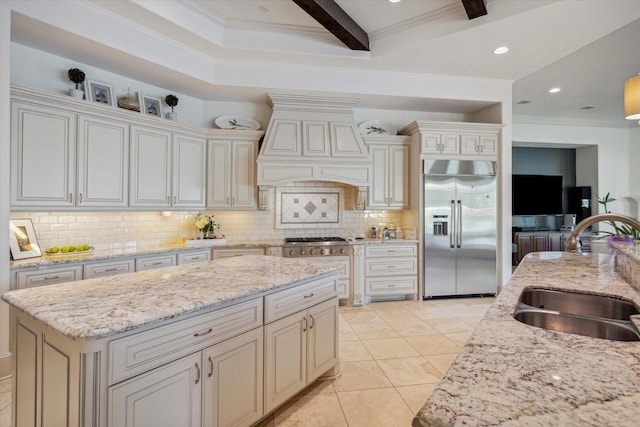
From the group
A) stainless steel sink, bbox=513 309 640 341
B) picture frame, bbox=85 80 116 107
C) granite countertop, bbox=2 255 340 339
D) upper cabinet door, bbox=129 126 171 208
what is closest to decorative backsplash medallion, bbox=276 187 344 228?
upper cabinet door, bbox=129 126 171 208

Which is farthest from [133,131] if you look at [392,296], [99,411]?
[392,296]

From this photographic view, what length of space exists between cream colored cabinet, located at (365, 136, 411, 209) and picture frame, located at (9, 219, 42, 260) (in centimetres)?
390

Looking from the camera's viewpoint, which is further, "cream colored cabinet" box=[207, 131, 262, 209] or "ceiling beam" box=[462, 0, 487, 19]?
"cream colored cabinet" box=[207, 131, 262, 209]

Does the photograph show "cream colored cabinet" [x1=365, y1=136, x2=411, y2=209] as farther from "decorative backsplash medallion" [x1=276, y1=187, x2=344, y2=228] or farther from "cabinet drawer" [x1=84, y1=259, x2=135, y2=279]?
"cabinet drawer" [x1=84, y1=259, x2=135, y2=279]

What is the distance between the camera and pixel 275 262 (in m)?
2.65

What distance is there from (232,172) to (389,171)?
229 cm

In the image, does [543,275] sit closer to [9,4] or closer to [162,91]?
[9,4]

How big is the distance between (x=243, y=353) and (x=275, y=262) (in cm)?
92

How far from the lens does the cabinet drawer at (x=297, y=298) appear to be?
1.98 m

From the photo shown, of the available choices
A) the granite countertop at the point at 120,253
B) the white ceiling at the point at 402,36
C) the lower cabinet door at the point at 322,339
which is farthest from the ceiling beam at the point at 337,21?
the lower cabinet door at the point at 322,339

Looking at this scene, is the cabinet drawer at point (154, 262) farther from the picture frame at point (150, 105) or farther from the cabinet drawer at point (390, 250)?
the cabinet drawer at point (390, 250)

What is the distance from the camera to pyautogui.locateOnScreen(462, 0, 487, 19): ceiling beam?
9.62ft

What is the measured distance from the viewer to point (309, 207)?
503 cm

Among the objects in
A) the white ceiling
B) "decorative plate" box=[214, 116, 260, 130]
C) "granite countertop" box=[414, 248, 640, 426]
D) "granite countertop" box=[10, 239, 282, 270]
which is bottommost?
"granite countertop" box=[10, 239, 282, 270]
